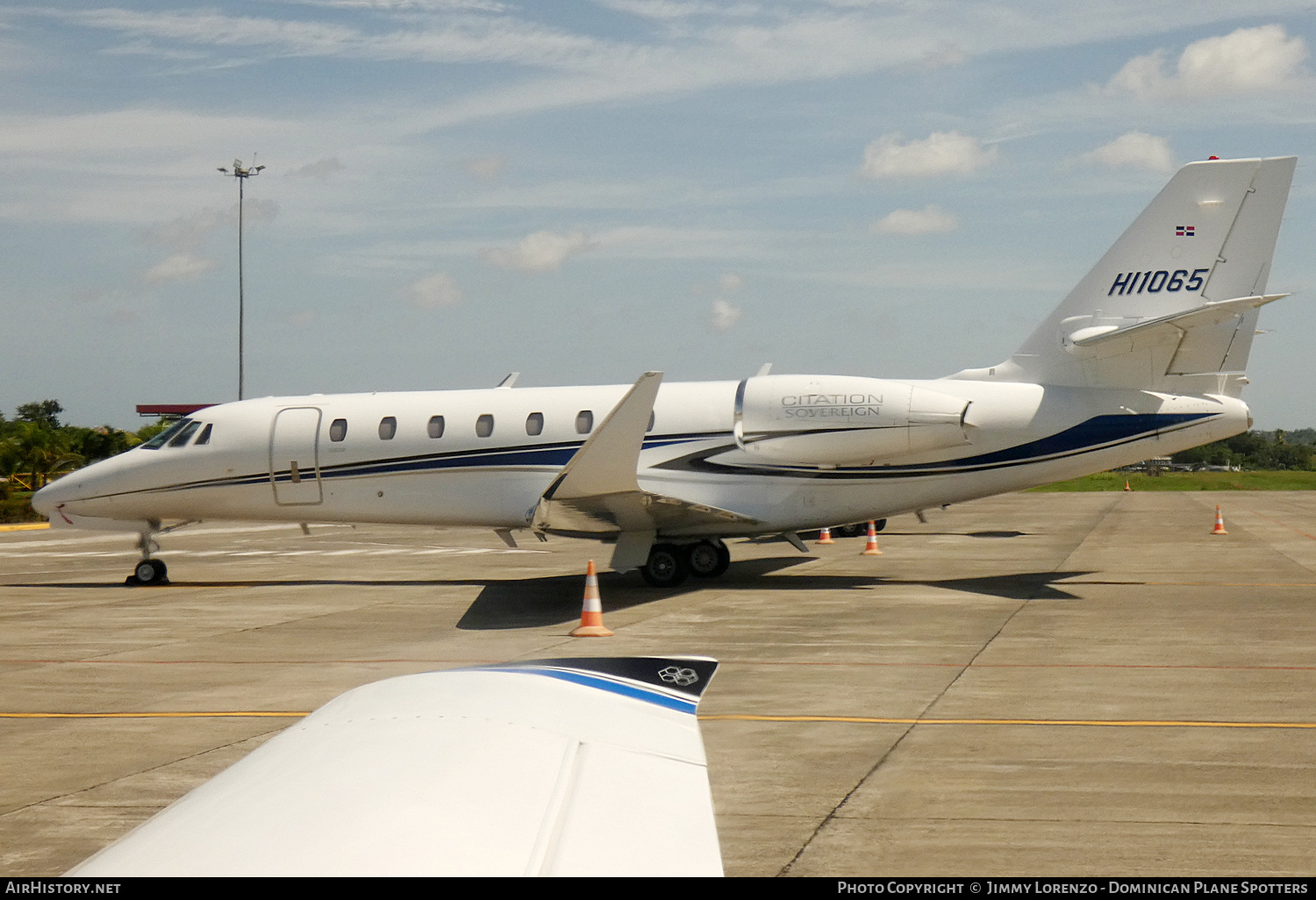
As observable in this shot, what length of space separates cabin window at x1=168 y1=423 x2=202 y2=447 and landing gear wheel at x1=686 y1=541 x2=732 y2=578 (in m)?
7.73

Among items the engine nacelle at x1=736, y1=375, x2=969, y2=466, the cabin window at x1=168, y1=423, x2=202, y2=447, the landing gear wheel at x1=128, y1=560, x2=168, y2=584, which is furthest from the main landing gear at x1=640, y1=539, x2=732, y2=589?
the landing gear wheel at x1=128, y1=560, x2=168, y2=584

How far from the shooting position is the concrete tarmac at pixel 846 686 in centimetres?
557

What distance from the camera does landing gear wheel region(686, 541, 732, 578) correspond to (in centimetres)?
1761

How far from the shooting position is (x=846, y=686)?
9.43m

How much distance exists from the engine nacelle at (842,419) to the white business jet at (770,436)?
0.03 metres

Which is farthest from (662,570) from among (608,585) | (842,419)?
(842,419)

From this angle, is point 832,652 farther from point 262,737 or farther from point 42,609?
point 42,609

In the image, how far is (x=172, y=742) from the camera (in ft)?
25.5

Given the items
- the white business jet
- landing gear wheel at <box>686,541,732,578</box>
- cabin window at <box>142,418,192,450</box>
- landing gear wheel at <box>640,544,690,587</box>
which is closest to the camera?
the white business jet

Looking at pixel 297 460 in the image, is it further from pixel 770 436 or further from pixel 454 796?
pixel 454 796

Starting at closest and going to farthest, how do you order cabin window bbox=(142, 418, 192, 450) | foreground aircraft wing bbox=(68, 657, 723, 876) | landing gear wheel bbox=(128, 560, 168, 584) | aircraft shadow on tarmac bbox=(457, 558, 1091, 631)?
foreground aircraft wing bbox=(68, 657, 723, 876) → aircraft shadow on tarmac bbox=(457, 558, 1091, 631) → cabin window bbox=(142, 418, 192, 450) → landing gear wheel bbox=(128, 560, 168, 584)

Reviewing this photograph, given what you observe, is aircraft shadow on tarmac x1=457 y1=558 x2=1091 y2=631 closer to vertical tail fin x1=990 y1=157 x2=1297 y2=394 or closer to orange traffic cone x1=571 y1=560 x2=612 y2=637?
orange traffic cone x1=571 y1=560 x2=612 y2=637

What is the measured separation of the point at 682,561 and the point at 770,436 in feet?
7.55

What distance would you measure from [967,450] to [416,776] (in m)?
15.0
